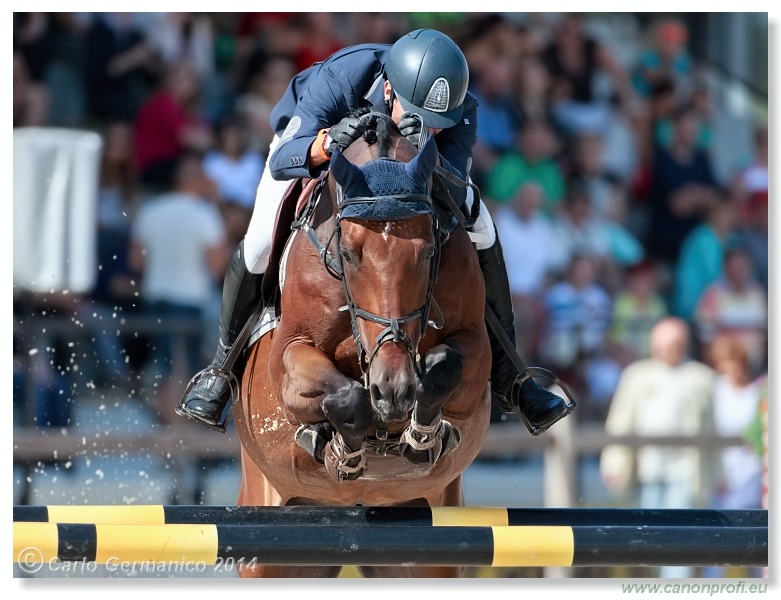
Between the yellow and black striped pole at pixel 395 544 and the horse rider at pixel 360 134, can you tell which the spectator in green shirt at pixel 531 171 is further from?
the yellow and black striped pole at pixel 395 544

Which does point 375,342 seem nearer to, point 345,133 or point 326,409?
point 326,409

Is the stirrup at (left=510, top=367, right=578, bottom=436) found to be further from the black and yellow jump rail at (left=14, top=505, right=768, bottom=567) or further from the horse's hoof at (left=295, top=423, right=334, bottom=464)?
the horse's hoof at (left=295, top=423, right=334, bottom=464)

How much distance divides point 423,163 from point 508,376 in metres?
1.43

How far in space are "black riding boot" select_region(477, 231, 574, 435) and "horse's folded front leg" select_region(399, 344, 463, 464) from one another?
33.7 inches

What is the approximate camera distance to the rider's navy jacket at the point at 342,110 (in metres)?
4.94

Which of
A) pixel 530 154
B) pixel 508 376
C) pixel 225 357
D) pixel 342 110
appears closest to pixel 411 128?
pixel 342 110

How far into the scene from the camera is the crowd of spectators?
1018 cm

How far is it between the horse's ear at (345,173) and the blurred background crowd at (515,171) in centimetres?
471

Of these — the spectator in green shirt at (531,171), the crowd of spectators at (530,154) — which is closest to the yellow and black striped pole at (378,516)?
the crowd of spectators at (530,154)

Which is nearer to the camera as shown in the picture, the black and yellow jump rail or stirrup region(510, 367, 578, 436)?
the black and yellow jump rail

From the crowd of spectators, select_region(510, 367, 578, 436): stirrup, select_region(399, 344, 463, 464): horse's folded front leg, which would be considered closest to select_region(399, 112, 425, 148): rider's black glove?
select_region(399, 344, 463, 464): horse's folded front leg

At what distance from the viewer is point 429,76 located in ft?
16.0

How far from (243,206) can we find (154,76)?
145cm
